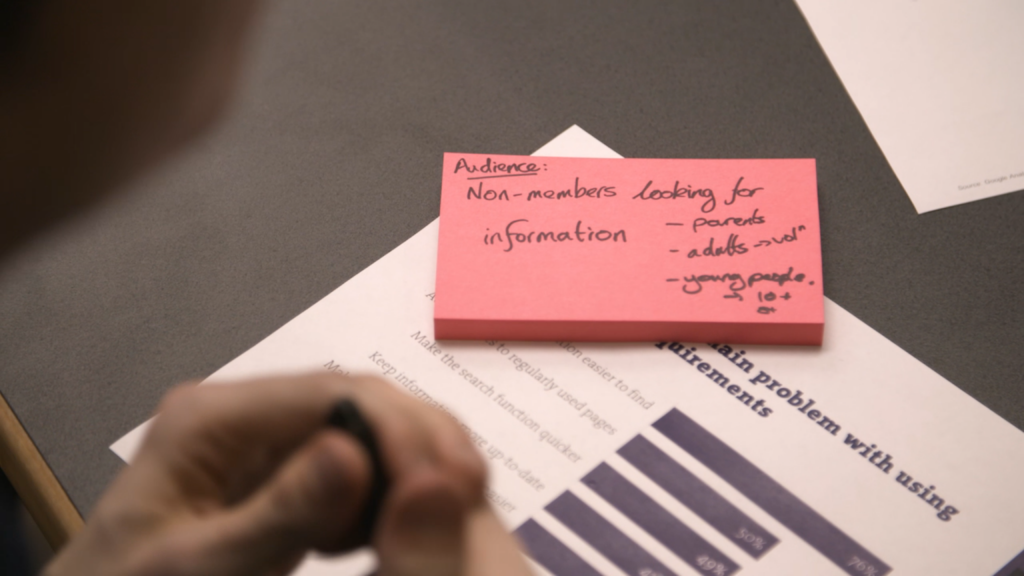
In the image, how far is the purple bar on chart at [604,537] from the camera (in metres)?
0.49

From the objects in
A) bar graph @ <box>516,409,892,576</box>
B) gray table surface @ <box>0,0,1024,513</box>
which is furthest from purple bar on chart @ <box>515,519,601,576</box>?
gray table surface @ <box>0,0,1024,513</box>

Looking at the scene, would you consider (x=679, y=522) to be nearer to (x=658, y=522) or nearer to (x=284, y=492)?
(x=658, y=522)

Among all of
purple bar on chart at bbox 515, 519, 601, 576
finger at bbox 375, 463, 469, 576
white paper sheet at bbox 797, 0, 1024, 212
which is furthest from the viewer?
white paper sheet at bbox 797, 0, 1024, 212

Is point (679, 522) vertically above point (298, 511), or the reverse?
point (298, 511)

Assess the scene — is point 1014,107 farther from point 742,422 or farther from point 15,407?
point 15,407

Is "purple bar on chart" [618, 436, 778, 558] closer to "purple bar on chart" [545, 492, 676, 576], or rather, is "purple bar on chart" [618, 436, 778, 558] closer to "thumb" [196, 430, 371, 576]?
"purple bar on chart" [545, 492, 676, 576]

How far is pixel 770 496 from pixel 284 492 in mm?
323

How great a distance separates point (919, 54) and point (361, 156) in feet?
1.67

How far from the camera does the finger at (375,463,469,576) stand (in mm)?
309

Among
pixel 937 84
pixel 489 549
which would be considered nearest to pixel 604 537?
pixel 489 549

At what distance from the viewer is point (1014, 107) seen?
704 millimetres

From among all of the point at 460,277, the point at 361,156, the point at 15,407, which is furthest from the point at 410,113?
the point at 15,407

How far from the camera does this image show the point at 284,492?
1.05 ft

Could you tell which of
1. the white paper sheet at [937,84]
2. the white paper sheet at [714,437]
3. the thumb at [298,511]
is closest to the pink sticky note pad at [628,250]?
the white paper sheet at [714,437]
